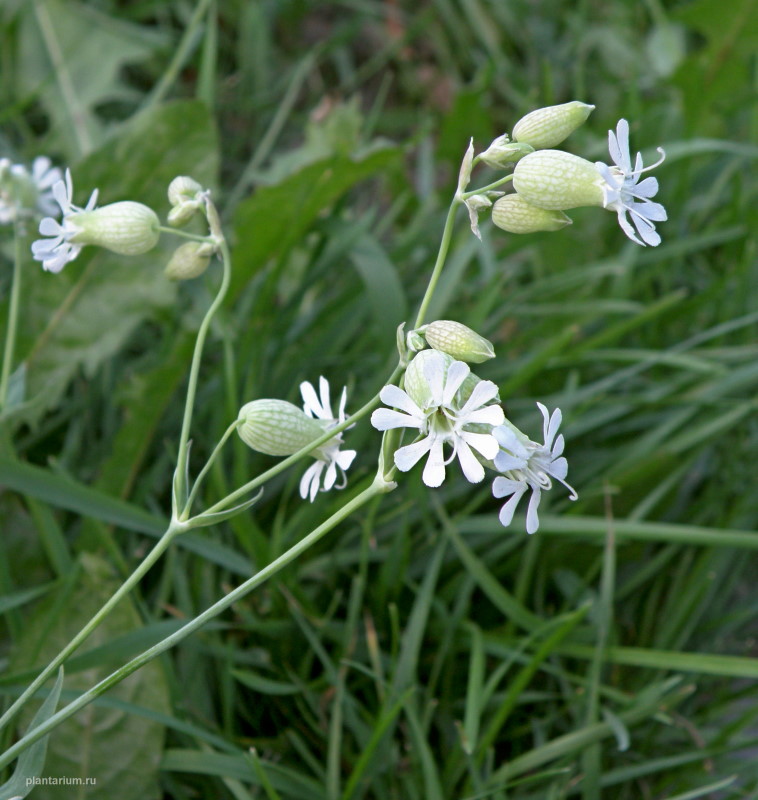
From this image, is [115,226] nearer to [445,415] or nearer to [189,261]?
[189,261]

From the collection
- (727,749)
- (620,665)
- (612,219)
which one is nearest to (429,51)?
(612,219)

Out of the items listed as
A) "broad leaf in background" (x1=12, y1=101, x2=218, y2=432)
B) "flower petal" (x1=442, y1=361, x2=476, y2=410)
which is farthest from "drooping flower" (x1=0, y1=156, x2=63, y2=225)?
"flower petal" (x1=442, y1=361, x2=476, y2=410)

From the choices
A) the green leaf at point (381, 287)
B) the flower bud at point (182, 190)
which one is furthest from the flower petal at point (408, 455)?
the green leaf at point (381, 287)

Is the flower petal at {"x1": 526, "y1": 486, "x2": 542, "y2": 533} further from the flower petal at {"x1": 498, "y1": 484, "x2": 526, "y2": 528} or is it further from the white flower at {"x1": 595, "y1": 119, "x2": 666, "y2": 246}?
the white flower at {"x1": 595, "y1": 119, "x2": 666, "y2": 246}

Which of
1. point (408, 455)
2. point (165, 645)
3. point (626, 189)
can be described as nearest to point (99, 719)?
point (165, 645)

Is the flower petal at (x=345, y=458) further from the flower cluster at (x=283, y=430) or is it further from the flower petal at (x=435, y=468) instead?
the flower petal at (x=435, y=468)

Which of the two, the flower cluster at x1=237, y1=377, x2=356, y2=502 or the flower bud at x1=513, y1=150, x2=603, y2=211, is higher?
the flower bud at x1=513, y1=150, x2=603, y2=211
